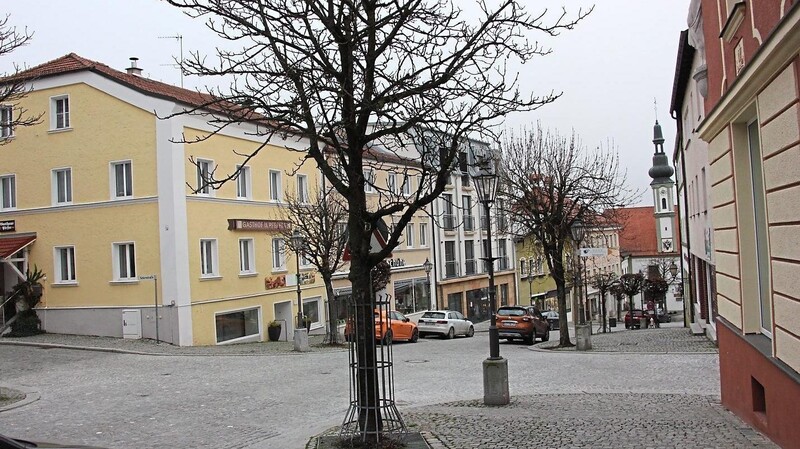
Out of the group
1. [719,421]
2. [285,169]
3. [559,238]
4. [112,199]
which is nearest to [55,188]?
[112,199]

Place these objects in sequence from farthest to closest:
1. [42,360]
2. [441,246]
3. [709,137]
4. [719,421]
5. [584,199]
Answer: [441,246] → [584,199] → [42,360] → [709,137] → [719,421]

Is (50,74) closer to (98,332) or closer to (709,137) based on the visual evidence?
(98,332)

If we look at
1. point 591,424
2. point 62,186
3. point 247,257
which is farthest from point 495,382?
point 62,186

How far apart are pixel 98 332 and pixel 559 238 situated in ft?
56.3

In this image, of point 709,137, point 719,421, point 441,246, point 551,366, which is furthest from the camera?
point 441,246

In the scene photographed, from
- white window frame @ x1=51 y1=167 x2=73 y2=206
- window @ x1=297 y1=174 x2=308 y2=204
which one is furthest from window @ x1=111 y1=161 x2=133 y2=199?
window @ x1=297 y1=174 x2=308 y2=204

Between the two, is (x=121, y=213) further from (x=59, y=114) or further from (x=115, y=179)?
(x=59, y=114)

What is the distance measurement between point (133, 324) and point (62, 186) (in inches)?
256

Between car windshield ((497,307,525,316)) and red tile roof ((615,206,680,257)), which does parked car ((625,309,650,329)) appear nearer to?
car windshield ((497,307,525,316))

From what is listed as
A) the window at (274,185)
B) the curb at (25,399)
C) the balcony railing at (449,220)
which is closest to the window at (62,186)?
the window at (274,185)

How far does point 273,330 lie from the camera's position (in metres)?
31.2

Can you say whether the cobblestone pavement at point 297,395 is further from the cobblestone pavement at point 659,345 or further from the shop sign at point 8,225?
the shop sign at point 8,225

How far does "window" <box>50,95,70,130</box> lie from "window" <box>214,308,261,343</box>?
9562mm

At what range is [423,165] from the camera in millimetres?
8500
